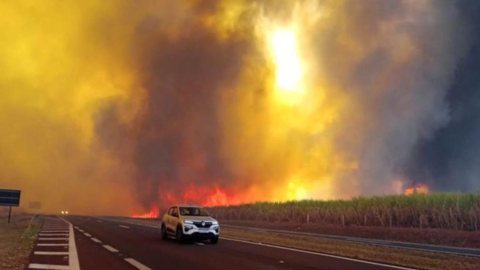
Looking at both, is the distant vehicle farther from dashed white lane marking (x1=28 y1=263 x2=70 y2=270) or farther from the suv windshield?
dashed white lane marking (x1=28 y1=263 x2=70 y2=270)

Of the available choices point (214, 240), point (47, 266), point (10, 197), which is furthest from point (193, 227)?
point (10, 197)

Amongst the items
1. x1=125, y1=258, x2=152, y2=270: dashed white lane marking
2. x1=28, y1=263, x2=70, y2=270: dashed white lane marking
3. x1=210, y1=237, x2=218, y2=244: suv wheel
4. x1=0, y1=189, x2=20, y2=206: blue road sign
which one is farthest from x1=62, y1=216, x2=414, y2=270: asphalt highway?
x1=0, y1=189, x2=20, y2=206: blue road sign

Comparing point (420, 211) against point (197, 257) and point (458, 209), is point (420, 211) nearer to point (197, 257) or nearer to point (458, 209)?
point (458, 209)

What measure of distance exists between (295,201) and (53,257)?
1542 inches

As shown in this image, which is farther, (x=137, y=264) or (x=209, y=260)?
(x=209, y=260)

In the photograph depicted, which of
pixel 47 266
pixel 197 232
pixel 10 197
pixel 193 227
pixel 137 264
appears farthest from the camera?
pixel 10 197

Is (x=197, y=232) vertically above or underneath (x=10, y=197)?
underneath

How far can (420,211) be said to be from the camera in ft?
114

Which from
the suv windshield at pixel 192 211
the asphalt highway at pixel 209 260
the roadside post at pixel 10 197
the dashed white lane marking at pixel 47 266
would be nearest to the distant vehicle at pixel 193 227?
the suv windshield at pixel 192 211

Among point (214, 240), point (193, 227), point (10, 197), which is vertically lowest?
point (214, 240)

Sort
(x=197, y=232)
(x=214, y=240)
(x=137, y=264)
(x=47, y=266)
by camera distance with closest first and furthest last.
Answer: (x=47, y=266) < (x=137, y=264) < (x=197, y=232) < (x=214, y=240)

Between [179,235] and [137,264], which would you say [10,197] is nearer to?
[179,235]

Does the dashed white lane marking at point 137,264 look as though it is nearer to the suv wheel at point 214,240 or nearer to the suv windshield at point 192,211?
the suv wheel at point 214,240

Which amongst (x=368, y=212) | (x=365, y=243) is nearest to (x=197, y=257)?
(x=365, y=243)
